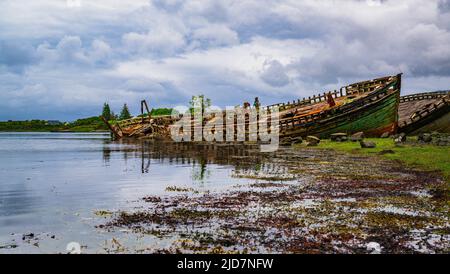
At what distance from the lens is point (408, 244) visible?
12.0 metres

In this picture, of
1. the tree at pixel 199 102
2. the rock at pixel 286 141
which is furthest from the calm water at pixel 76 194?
the tree at pixel 199 102

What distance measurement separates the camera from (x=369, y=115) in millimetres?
58094

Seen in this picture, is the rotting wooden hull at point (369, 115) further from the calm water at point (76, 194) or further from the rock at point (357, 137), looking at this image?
the calm water at point (76, 194)

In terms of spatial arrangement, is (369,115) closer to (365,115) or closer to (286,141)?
(365,115)

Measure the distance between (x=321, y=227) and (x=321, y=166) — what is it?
18082 millimetres

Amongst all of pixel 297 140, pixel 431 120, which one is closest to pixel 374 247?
pixel 297 140

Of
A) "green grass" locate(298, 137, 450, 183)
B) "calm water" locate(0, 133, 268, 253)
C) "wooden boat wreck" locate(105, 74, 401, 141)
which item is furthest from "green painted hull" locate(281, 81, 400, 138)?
"calm water" locate(0, 133, 268, 253)

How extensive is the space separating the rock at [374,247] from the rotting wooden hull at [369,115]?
47.8 m

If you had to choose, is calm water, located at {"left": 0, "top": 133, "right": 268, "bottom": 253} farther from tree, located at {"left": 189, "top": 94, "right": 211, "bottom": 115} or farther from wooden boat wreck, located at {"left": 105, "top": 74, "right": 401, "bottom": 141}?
tree, located at {"left": 189, "top": 94, "right": 211, "bottom": 115}

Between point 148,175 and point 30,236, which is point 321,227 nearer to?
point 30,236

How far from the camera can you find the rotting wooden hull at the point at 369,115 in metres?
57.7

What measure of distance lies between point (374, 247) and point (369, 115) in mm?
48994
